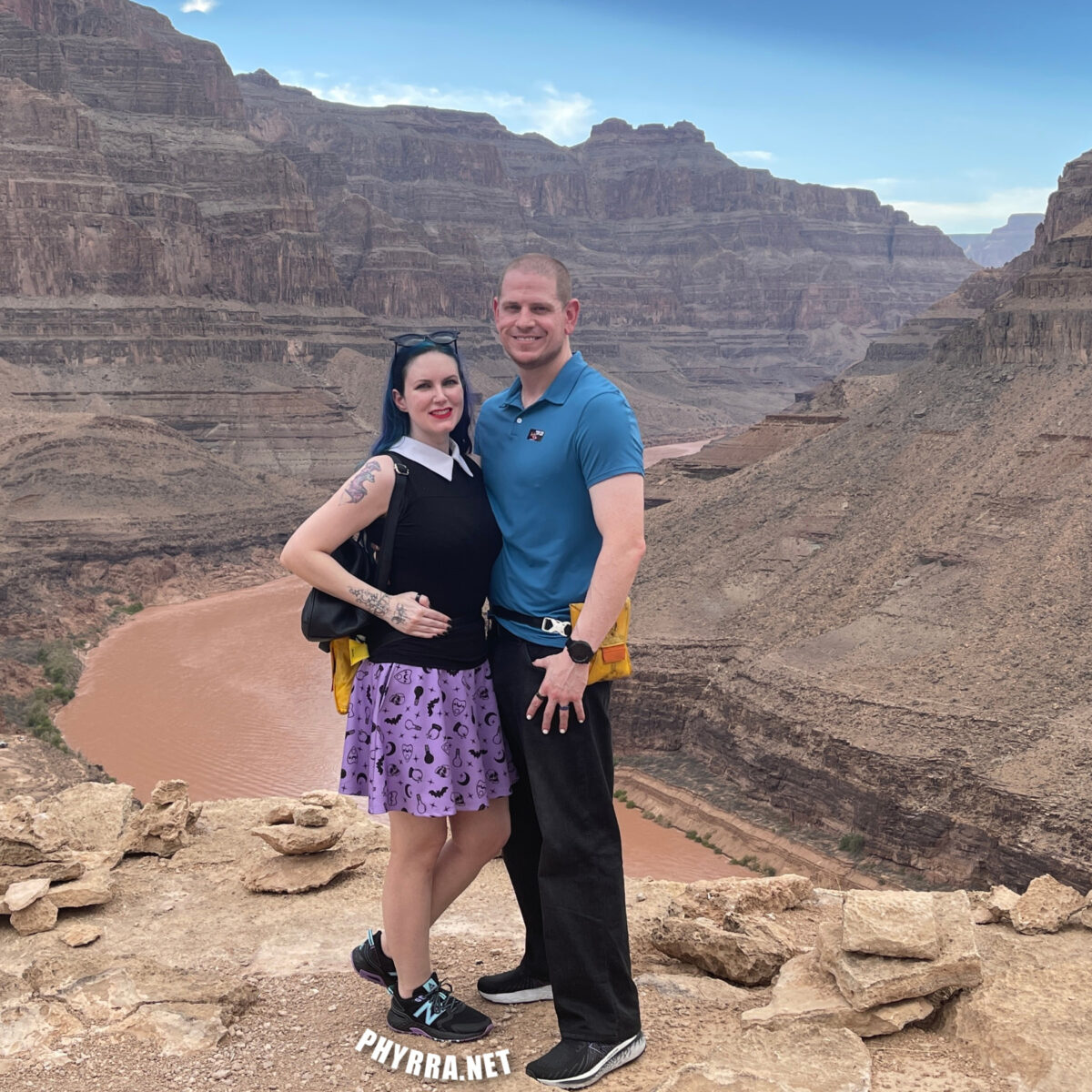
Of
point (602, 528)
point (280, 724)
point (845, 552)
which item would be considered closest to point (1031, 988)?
point (602, 528)

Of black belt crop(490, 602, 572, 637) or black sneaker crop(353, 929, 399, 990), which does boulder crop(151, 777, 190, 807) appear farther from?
black belt crop(490, 602, 572, 637)

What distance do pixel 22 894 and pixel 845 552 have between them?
2500 cm

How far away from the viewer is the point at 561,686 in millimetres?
5875

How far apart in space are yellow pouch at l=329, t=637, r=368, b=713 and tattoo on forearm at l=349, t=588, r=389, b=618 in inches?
10.3

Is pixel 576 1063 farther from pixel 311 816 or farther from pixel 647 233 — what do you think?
pixel 647 233

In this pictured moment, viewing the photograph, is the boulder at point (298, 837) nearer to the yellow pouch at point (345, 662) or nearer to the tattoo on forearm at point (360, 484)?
the yellow pouch at point (345, 662)

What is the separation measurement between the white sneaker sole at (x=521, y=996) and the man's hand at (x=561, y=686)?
1.75m

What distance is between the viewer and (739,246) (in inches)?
6614

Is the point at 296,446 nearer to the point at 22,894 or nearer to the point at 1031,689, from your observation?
the point at 1031,689

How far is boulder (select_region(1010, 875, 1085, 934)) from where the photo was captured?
7.55 m

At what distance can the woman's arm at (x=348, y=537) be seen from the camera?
613cm

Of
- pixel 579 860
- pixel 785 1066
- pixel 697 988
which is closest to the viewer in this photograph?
pixel 785 1066

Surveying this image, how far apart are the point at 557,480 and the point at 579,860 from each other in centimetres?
181

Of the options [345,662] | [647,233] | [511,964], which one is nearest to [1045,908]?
[511,964]
